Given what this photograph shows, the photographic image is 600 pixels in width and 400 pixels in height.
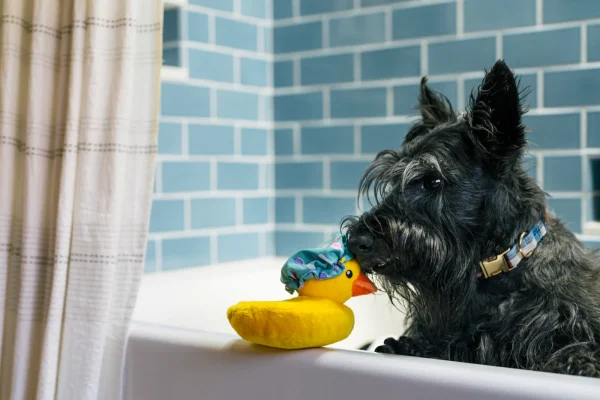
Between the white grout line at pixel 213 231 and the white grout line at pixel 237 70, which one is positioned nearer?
the white grout line at pixel 213 231

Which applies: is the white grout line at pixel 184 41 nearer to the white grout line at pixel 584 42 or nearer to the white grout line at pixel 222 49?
the white grout line at pixel 222 49

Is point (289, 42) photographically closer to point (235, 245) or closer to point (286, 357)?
point (235, 245)

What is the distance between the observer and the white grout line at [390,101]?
2740mm

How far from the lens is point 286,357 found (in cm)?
135

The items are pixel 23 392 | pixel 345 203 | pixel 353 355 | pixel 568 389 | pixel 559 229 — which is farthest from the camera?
pixel 345 203

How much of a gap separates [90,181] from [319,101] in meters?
1.48

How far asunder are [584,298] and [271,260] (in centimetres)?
180

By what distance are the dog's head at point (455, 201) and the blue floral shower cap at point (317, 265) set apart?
1.4 inches

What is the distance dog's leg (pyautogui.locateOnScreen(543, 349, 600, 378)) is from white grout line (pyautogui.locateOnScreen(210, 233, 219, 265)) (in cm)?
170

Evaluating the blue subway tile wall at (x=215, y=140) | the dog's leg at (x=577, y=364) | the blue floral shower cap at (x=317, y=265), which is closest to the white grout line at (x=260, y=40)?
the blue subway tile wall at (x=215, y=140)

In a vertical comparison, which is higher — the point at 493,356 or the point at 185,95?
the point at 185,95

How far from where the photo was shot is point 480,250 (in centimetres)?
142

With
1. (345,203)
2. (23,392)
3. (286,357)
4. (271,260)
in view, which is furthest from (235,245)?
(286,357)

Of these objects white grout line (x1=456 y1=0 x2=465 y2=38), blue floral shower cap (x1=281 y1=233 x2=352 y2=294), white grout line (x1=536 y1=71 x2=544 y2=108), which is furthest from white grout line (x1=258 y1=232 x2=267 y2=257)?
blue floral shower cap (x1=281 y1=233 x2=352 y2=294)
